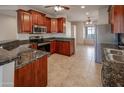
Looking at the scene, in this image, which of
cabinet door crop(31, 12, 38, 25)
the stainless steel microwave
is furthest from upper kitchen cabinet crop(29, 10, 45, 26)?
the stainless steel microwave

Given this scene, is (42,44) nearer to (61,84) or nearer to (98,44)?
(98,44)

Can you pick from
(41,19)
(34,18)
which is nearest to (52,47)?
(41,19)

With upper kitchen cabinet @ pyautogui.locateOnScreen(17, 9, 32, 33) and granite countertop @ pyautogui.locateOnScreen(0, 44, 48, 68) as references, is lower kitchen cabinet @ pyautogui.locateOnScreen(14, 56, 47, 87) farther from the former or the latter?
upper kitchen cabinet @ pyautogui.locateOnScreen(17, 9, 32, 33)

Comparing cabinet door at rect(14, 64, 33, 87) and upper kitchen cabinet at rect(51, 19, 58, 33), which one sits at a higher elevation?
upper kitchen cabinet at rect(51, 19, 58, 33)

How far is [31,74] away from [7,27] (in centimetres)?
235

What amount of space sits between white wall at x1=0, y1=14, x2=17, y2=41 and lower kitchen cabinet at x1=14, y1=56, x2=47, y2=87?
69.3 inches

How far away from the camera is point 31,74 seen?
6.61 feet

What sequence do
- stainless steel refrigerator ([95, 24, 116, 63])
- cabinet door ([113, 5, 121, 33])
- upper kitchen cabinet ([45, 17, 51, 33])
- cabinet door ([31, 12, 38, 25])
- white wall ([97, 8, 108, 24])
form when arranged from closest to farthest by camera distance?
cabinet door ([113, 5, 121, 33])
stainless steel refrigerator ([95, 24, 116, 63])
cabinet door ([31, 12, 38, 25])
white wall ([97, 8, 108, 24])
upper kitchen cabinet ([45, 17, 51, 33])

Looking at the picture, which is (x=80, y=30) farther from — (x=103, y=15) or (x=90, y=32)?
(x=103, y=15)

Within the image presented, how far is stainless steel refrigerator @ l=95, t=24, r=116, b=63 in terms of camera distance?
493cm

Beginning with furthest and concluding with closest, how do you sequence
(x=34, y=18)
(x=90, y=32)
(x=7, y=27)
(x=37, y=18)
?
(x=90, y=32) < (x=37, y=18) < (x=34, y=18) < (x=7, y=27)

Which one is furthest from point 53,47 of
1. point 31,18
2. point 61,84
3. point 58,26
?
point 61,84

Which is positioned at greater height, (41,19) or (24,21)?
(41,19)
